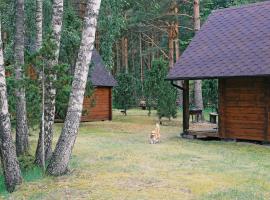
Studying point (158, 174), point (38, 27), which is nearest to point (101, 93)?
point (38, 27)

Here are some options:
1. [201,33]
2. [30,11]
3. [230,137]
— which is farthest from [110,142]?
[201,33]

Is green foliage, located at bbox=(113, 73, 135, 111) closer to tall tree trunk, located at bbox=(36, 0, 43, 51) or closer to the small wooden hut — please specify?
the small wooden hut

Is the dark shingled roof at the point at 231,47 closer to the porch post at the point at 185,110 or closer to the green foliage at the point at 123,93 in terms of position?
the porch post at the point at 185,110

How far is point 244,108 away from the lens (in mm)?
15688

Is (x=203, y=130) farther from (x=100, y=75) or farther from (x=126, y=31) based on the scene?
(x=126, y=31)

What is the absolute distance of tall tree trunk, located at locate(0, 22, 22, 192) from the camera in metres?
8.34

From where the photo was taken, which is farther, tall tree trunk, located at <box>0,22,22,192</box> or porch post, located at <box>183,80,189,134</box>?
porch post, located at <box>183,80,189,134</box>

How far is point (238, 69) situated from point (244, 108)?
4.60 feet

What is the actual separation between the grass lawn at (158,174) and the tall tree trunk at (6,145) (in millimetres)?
242

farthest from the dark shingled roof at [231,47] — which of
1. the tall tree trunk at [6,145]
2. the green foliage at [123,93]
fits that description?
the green foliage at [123,93]

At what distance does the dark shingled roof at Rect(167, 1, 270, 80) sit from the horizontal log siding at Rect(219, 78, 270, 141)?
63cm

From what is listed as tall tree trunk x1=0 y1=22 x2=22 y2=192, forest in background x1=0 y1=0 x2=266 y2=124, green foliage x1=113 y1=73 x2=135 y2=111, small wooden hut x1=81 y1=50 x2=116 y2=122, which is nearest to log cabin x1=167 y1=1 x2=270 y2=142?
forest in background x1=0 y1=0 x2=266 y2=124

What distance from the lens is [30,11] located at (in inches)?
619

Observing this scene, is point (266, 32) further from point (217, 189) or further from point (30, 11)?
point (217, 189)
